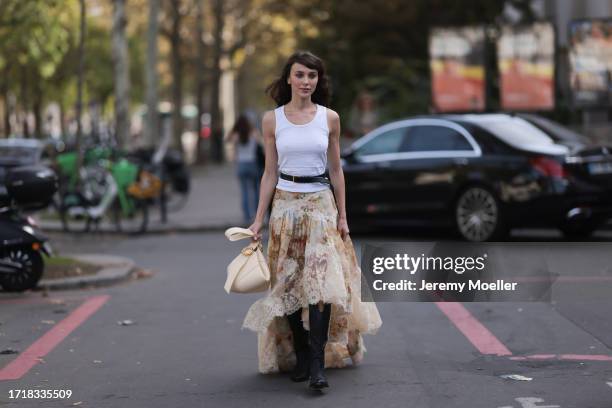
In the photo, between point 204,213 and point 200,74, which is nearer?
point 204,213

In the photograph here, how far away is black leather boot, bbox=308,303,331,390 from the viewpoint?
6.62m

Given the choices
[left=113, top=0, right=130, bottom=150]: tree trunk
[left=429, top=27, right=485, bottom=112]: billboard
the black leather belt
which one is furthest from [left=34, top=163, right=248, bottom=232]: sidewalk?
the black leather belt

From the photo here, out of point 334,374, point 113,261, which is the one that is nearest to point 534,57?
point 113,261

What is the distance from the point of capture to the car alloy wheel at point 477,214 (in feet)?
46.9

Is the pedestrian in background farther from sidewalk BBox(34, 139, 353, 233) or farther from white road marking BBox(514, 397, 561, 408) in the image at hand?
white road marking BBox(514, 397, 561, 408)

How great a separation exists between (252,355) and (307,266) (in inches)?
57.2

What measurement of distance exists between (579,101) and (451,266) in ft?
49.9

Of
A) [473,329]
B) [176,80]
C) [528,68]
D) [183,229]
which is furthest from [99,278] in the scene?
[176,80]

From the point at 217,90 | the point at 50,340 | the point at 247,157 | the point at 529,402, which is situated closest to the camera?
the point at 529,402

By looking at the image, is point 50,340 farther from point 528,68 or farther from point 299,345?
point 528,68

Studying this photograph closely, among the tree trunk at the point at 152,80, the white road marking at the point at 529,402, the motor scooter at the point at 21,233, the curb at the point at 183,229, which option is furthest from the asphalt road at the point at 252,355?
the tree trunk at the point at 152,80

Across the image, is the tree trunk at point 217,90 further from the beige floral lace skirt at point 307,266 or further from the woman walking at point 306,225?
the beige floral lace skirt at point 307,266

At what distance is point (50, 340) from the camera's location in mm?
8844

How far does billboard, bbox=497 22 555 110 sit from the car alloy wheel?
10110 mm
